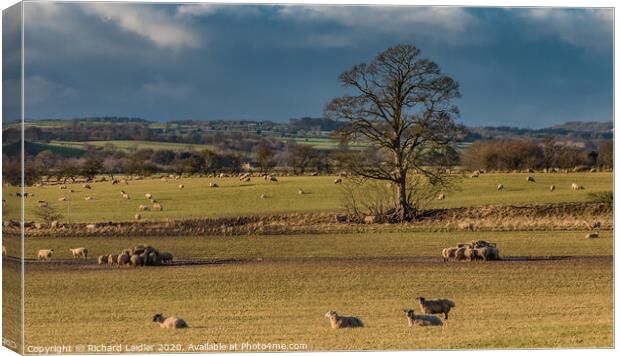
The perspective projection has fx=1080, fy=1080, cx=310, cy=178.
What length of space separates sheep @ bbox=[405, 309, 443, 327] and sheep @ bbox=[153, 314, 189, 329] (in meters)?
3.81

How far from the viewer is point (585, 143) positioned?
2403 centimetres

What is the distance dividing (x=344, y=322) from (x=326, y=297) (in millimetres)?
2090

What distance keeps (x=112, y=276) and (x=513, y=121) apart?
929 cm

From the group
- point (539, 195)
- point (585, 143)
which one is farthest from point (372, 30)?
point (539, 195)

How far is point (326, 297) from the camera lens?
67.1 ft

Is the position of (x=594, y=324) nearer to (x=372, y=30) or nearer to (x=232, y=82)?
(x=372, y=30)

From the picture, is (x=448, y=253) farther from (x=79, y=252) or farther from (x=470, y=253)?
(x=79, y=252)

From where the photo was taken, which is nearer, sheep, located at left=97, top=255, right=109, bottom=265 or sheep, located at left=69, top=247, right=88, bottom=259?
sheep, located at left=97, top=255, right=109, bottom=265

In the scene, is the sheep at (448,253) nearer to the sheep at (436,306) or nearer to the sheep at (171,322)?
the sheep at (436,306)

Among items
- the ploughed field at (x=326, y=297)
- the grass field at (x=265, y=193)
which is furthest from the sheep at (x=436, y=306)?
the grass field at (x=265, y=193)

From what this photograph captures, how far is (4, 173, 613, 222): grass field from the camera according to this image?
31.2 meters

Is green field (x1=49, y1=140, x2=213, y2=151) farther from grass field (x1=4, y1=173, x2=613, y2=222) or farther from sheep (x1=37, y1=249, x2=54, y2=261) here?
grass field (x1=4, y1=173, x2=613, y2=222)

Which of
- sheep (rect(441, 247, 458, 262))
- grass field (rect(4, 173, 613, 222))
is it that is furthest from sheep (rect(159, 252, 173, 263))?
sheep (rect(441, 247, 458, 262))

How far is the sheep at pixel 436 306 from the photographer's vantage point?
19.0 meters
